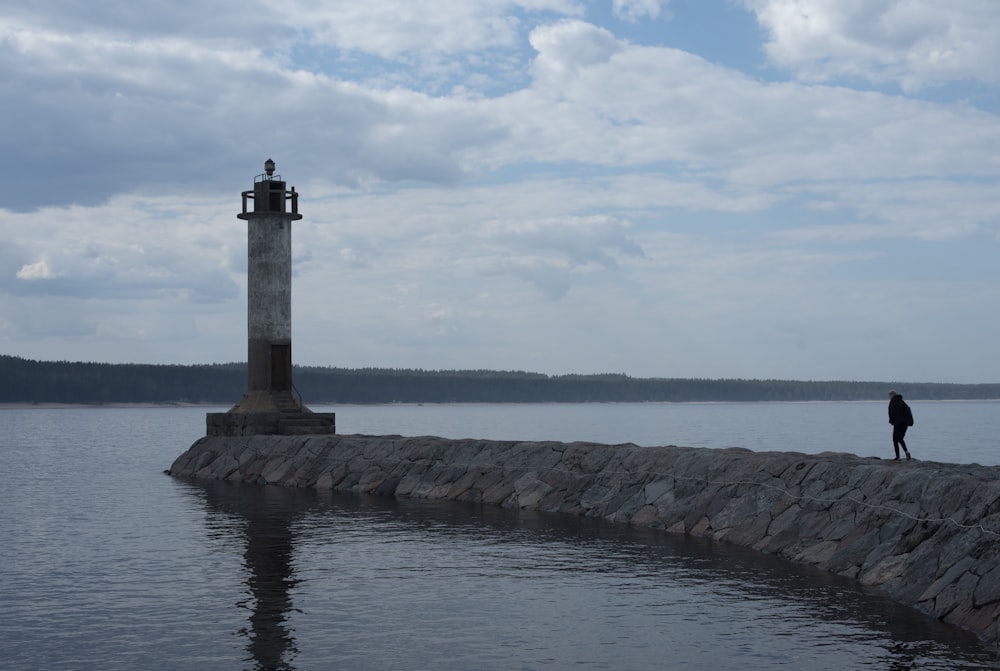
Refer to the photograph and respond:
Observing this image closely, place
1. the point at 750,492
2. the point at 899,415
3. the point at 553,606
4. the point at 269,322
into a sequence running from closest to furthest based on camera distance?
the point at 553,606
the point at 750,492
the point at 899,415
the point at 269,322

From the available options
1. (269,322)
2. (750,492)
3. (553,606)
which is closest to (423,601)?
(553,606)

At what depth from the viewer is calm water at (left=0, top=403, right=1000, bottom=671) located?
42.2 feet

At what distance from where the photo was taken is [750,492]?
22.7m

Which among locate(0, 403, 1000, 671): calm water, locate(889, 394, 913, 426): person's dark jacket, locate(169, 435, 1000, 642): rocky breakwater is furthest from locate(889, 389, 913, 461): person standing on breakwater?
locate(0, 403, 1000, 671): calm water

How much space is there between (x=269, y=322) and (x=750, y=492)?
2279 cm

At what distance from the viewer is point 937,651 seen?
512 inches

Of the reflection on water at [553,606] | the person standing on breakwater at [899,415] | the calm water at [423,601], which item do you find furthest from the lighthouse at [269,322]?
the person standing on breakwater at [899,415]

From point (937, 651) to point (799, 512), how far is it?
784cm

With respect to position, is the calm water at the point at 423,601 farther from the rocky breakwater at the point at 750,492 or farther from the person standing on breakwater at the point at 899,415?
the person standing on breakwater at the point at 899,415

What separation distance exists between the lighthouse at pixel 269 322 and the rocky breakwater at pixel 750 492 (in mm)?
2338

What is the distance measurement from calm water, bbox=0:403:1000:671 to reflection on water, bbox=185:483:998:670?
0.15 ft

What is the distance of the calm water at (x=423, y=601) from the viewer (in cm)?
1286

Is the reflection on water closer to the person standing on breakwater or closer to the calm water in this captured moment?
the calm water

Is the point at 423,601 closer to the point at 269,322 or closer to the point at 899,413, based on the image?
the point at 899,413
